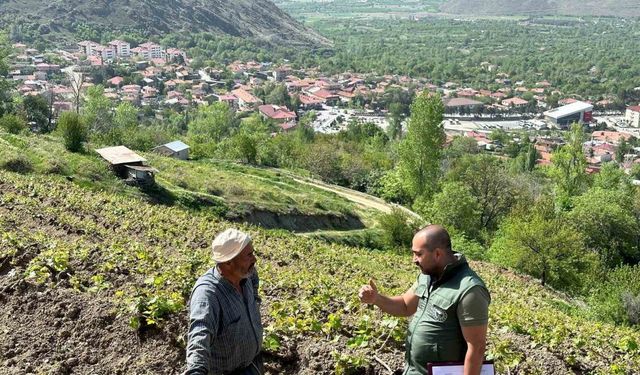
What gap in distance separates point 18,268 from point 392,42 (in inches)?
6859

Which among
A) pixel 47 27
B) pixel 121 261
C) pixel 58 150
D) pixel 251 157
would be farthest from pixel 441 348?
pixel 47 27

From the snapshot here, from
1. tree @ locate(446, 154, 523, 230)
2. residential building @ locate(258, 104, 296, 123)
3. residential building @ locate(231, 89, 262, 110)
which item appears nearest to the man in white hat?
tree @ locate(446, 154, 523, 230)

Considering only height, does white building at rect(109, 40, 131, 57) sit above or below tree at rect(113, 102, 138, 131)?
below

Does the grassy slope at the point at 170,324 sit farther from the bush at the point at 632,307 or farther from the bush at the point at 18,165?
the bush at the point at 632,307

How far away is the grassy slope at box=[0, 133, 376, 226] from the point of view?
65.2 feet

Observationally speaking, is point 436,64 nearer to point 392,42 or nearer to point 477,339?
point 392,42

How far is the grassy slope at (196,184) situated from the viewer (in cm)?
1986

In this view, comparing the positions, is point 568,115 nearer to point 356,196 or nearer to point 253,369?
point 356,196

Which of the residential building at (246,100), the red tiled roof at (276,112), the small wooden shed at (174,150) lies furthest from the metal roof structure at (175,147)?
the residential building at (246,100)

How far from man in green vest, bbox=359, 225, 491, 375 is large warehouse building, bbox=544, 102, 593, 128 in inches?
3819

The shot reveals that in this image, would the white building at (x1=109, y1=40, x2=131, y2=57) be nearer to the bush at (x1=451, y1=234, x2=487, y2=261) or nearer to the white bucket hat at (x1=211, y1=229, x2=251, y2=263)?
the bush at (x1=451, y1=234, x2=487, y2=261)

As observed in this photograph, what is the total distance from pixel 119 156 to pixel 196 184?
3.31m

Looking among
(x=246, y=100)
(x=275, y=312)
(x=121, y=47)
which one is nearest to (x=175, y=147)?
(x=275, y=312)

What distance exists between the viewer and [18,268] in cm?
691
